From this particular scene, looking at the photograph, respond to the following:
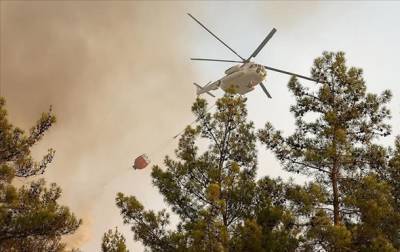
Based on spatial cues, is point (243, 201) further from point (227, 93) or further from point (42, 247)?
point (42, 247)

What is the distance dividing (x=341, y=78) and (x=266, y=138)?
14.6ft

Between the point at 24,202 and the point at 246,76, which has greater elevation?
the point at 246,76

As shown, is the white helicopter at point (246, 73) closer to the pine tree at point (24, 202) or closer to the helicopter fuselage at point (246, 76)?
the helicopter fuselage at point (246, 76)

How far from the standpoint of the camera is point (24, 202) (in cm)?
1934

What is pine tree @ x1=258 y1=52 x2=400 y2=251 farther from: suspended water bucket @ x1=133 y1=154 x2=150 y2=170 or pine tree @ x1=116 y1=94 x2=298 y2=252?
suspended water bucket @ x1=133 y1=154 x2=150 y2=170

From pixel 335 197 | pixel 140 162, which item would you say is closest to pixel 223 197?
pixel 335 197

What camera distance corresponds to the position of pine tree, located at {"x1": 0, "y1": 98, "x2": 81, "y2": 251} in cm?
1558

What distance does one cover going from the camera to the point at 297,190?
59.5 feet

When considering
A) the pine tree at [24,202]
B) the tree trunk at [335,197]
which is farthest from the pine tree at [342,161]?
the pine tree at [24,202]

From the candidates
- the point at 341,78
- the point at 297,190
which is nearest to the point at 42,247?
the point at 297,190

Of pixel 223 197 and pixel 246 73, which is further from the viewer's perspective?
pixel 246 73

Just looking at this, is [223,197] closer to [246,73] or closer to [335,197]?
[335,197]

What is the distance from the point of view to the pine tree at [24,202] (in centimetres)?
1558

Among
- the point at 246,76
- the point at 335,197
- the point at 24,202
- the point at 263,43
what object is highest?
the point at 263,43
